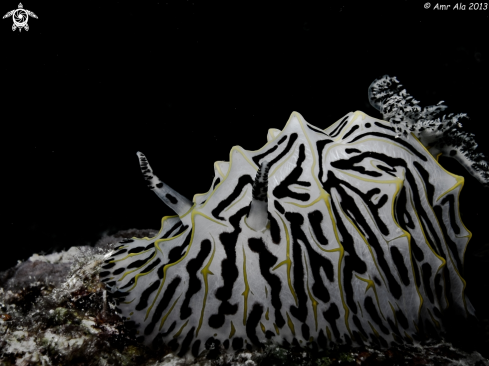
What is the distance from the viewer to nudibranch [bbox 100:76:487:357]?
1.54 metres

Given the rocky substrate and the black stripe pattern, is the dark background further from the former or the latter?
the rocky substrate

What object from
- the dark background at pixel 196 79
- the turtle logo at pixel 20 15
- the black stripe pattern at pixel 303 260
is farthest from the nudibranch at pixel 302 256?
the turtle logo at pixel 20 15

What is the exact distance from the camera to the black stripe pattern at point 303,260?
1.54 metres

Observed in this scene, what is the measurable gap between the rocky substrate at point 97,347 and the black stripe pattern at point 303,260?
58mm

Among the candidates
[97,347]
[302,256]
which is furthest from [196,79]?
[97,347]

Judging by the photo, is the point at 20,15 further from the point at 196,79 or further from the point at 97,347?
the point at 97,347

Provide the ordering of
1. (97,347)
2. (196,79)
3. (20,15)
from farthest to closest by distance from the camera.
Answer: (196,79) < (20,15) < (97,347)

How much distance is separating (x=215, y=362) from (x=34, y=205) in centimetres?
500

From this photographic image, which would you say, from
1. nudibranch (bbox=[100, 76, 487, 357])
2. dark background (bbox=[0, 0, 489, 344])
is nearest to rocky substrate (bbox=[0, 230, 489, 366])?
nudibranch (bbox=[100, 76, 487, 357])

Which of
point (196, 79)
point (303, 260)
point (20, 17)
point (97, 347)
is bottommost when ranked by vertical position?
point (97, 347)

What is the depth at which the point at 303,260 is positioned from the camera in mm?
1587

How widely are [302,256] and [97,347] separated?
1.13 m

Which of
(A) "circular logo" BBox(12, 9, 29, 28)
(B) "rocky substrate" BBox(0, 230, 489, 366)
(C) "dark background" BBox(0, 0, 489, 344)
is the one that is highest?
(A) "circular logo" BBox(12, 9, 29, 28)

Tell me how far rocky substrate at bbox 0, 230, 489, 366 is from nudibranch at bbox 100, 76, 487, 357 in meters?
0.06
